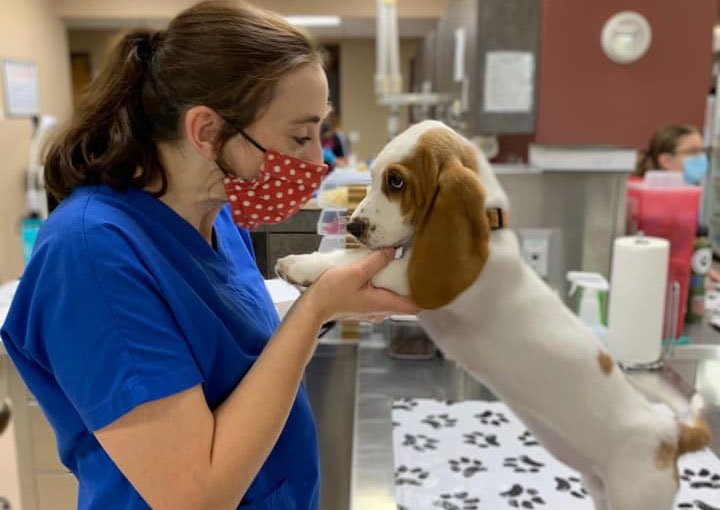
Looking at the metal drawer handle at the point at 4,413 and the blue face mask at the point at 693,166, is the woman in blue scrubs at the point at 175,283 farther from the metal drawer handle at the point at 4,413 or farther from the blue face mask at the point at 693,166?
the blue face mask at the point at 693,166

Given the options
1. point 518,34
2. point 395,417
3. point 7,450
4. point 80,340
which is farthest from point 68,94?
point 80,340

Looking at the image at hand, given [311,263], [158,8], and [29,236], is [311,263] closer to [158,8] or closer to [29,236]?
[29,236]

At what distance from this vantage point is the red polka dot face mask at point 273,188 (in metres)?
0.78

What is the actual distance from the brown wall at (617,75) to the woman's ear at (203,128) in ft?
7.73

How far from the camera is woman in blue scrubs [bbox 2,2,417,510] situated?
672 mm

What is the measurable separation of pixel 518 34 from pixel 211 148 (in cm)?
232

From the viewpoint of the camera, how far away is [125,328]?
672 millimetres

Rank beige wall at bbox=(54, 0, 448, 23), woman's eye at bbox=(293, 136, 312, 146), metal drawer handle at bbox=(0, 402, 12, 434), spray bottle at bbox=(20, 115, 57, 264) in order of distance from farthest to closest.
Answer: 1. beige wall at bbox=(54, 0, 448, 23)
2. spray bottle at bbox=(20, 115, 57, 264)
3. metal drawer handle at bbox=(0, 402, 12, 434)
4. woman's eye at bbox=(293, 136, 312, 146)

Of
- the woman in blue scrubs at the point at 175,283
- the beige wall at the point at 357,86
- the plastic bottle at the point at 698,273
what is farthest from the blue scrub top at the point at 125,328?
the beige wall at the point at 357,86

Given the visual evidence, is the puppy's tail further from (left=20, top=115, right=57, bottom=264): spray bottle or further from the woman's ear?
(left=20, top=115, right=57, bottom=264): spray bottle

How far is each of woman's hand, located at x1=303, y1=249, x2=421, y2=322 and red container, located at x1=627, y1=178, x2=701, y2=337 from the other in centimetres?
118

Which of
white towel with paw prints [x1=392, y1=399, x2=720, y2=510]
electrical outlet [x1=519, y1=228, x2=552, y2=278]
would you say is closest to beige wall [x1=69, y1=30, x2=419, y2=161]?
electrical outlet [x1=519, y1=228, x2=552, y2=278]

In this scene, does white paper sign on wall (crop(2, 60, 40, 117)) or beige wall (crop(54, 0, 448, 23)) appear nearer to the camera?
white paper sign on wall (crop(2, 60, 40, 117))

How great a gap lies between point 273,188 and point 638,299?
1.02 metres
